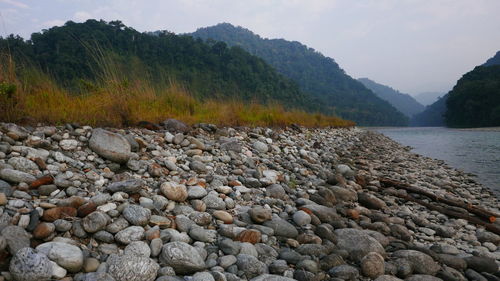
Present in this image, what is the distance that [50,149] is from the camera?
2.58m

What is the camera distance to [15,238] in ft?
5.07

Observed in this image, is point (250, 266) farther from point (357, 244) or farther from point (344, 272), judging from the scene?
point (357, 244)

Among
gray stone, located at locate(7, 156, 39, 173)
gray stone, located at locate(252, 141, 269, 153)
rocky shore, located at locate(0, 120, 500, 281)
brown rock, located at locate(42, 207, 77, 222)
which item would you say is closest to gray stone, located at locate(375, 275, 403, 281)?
rocky shore, located at locate(0, 120, 500, 281)

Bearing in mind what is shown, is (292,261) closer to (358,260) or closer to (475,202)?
(358,260)

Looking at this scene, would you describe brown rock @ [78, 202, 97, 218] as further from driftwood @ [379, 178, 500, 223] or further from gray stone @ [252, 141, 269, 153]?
driftwood @ [379, 178, 500, 223]

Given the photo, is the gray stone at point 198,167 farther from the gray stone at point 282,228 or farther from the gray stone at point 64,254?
the gray stone at point 64,254

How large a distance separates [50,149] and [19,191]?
74 centimetres

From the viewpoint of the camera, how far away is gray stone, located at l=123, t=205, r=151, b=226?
201 cm

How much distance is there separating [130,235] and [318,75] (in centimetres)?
13728

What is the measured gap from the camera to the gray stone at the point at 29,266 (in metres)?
1.38

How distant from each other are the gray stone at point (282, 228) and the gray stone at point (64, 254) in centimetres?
143

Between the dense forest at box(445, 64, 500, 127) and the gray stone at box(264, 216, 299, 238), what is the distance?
2057 inches

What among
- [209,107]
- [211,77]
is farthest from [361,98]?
[209,107]

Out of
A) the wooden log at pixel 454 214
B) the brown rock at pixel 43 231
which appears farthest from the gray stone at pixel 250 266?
the wooden log at pixel 454 214
